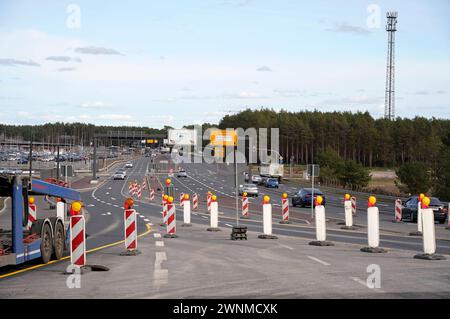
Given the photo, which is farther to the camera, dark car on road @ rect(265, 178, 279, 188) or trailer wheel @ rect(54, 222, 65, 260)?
dark car on road @ rect(265, 178, 279, 188)

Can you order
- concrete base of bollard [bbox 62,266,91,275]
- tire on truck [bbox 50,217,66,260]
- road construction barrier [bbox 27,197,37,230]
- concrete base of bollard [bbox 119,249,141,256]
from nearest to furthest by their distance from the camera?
concrete base of bollard [bbox 62,266,91,275] < road construction barrier [bbox 27,197,37,230] < tire on truck [bbox 50,217,66,260] < concrete base of bollard [bbox 119,249,141,256]

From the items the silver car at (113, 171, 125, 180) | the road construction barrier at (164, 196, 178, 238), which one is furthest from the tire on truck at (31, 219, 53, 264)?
the silver car at (113, 171, 125, 180)

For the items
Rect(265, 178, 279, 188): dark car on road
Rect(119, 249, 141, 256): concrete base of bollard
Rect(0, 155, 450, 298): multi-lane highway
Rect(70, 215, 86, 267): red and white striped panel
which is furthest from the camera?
Rect(265, 178, 279, 188): dark car on road

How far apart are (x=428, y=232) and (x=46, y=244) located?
8.96 m

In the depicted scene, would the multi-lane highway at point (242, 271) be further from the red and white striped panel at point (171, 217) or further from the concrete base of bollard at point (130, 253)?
the red and white striped panel at point (171, 217)

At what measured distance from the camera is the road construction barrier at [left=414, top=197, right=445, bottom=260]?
1628cm

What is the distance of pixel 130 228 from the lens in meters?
17.9

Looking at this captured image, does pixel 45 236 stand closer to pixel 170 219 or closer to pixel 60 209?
pixel 60 209

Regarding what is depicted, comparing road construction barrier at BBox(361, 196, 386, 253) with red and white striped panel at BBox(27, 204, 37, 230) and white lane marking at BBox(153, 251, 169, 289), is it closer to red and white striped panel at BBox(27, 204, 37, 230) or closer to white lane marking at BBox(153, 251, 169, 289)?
white lane marking at BBox(153, 251, 169, 289)

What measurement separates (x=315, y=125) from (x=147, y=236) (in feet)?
545

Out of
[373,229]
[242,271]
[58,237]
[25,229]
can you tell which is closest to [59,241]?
[58,237]

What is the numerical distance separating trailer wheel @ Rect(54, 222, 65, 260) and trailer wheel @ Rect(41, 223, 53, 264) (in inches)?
11.8
